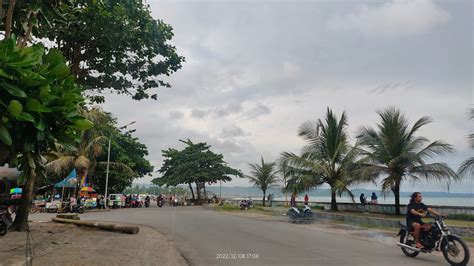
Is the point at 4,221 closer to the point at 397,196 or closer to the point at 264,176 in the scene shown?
the point at 397,196

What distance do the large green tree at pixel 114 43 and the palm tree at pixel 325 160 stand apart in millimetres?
12590

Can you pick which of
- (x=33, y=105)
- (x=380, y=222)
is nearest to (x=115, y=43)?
(x=33, y=105)

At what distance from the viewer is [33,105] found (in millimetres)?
3365

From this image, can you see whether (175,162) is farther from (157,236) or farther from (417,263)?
(417,263)

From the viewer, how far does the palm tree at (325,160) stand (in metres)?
23.4

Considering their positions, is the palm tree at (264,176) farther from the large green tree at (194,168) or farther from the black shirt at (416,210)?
the black shirt at (416,210)

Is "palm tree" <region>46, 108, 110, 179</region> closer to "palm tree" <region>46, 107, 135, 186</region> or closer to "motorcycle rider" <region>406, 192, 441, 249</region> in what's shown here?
"palm tree" <region>46, 107, 135, 186</region>

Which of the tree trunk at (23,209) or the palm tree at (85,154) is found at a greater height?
the palm tree at (85,154)


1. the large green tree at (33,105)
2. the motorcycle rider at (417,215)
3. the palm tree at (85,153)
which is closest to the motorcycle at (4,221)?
the large green tree at (33,105)

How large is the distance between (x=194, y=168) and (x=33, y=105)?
141 feet

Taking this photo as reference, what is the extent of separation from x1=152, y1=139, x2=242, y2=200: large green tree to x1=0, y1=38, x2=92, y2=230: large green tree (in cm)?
4155

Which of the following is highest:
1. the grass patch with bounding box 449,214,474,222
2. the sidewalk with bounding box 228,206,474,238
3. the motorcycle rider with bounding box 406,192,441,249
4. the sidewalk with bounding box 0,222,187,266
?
the motorcycle rider with bounding box 406,192,441,249

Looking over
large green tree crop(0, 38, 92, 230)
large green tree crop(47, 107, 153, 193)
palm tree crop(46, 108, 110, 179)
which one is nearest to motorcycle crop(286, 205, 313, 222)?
large green tree crop(47, 107, 153, 193)

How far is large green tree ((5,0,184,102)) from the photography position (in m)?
11.1
